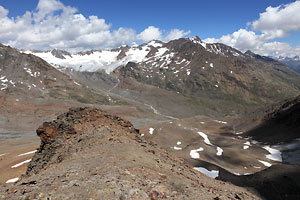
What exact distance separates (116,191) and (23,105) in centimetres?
17987

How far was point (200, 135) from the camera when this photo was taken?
89375 millimetres

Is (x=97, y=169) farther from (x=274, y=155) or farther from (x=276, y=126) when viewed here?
(x=276, y=126)

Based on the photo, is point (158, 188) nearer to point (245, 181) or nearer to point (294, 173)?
point (245, 181)

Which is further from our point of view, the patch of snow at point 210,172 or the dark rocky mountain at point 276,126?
the dark rocky mountain at point 276,126

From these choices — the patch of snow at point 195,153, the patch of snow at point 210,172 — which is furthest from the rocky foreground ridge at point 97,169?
the patch of snow at point 195,153

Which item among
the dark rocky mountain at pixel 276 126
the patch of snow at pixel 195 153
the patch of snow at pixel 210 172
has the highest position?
the patch of snow at pixel 210 172

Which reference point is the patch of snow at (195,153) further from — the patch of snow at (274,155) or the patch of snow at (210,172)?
the patch of snow at (274,155)

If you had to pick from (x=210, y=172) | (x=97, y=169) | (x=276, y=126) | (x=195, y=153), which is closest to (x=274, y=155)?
(x=195, y=153)

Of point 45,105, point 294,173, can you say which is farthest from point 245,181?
point 45,105

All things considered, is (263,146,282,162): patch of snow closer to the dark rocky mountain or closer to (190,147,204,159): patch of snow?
the dark rocky mountain

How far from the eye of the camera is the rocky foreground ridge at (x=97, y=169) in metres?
11.5

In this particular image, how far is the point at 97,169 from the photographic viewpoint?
1468 centimetres

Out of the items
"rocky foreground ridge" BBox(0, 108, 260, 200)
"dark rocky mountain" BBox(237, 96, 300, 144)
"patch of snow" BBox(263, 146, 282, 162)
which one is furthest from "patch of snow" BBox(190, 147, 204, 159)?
"dark rocky mountain" BBox(237, 96, 300, 144)

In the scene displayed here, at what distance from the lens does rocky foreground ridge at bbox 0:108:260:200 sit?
37.7ft
